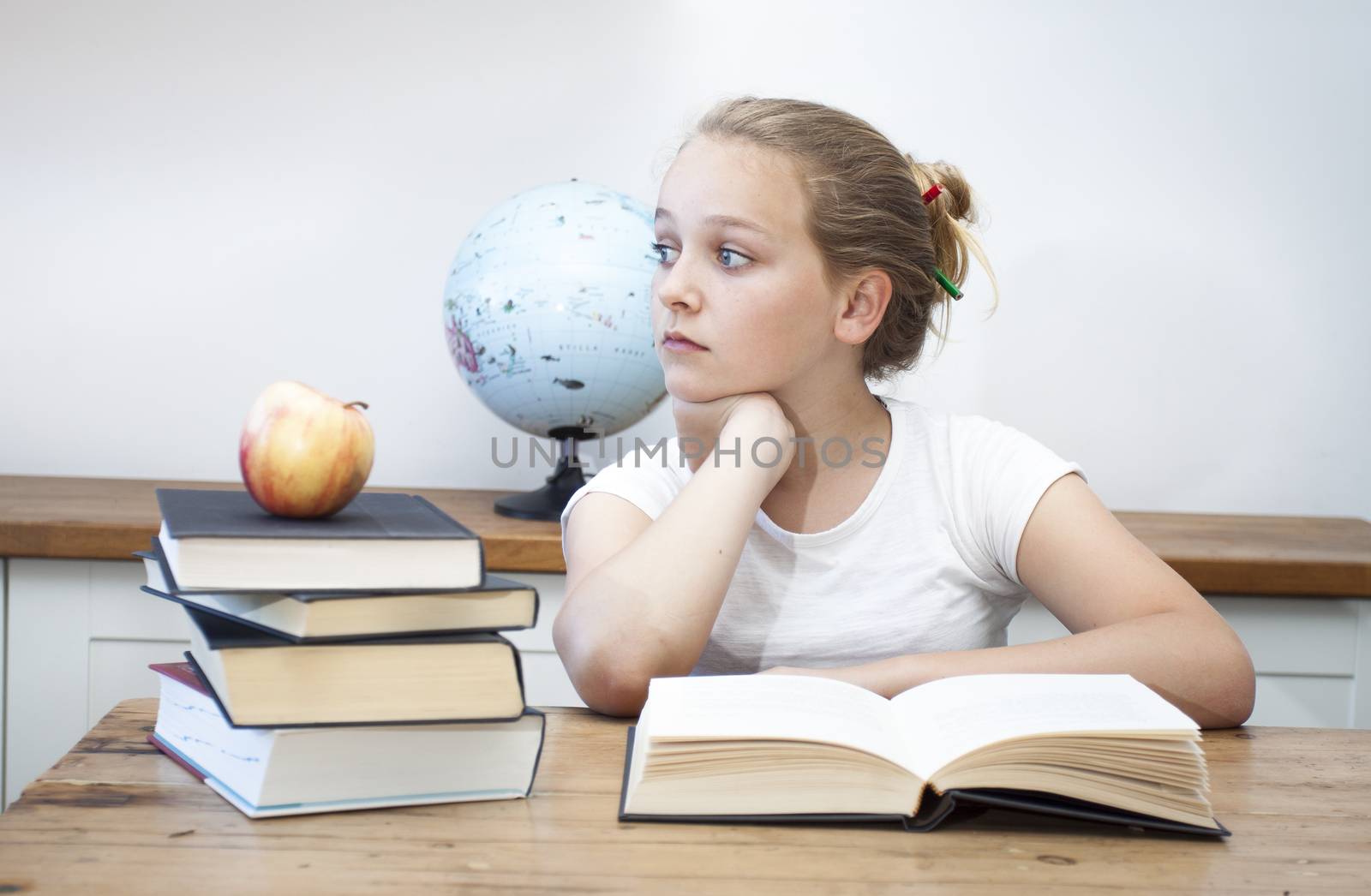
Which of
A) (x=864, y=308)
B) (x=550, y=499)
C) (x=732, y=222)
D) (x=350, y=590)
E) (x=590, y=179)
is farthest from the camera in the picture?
(x=590, y=179)

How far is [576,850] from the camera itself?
0.62 meters

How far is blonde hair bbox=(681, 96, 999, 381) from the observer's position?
112cm

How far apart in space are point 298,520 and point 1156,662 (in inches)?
26.0

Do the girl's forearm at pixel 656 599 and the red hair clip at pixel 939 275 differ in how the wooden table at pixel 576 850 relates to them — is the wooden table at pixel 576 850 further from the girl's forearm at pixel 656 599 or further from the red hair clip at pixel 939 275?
the red hair clip at pixel 939 275

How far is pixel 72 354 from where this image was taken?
77.5 inches

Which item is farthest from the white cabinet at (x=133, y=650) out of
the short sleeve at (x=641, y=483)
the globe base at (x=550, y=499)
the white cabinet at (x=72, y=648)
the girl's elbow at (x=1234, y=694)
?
the girl's elbow at (x=1234, y=694)

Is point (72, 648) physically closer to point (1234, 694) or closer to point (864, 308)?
point (864, 308)

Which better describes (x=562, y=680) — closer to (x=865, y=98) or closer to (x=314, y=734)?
(x=314, y=734)

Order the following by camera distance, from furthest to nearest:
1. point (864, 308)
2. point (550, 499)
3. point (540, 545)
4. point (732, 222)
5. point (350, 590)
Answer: point (550, 499), point (540, 545), point (864, 308), point (732, 222), point (350, 590)

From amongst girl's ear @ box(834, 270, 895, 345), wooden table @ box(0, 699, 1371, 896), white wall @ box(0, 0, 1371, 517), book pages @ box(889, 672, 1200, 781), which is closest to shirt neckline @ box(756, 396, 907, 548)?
girl's ear @ box(834, 270, 895, 345)

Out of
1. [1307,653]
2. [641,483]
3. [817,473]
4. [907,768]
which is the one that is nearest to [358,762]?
[907,768]

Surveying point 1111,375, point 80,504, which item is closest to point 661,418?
point 1111,375

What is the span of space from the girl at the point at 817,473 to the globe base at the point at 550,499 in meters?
0.47

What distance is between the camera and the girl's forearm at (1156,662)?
3.00ft
